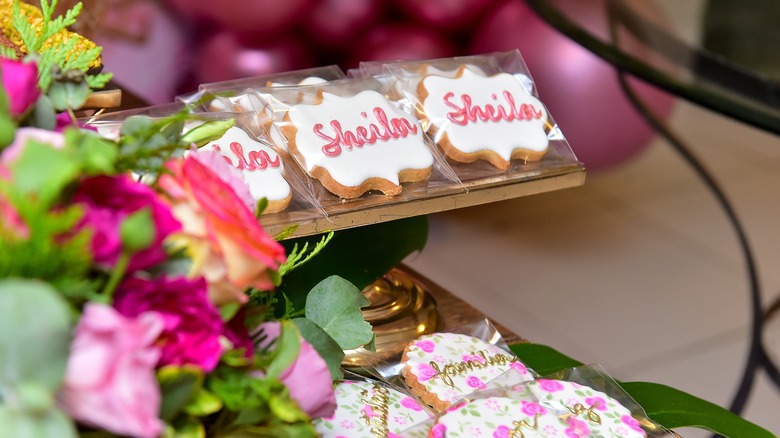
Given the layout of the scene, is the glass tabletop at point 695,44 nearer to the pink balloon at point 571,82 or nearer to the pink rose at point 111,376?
the pink balloon at point 571,82

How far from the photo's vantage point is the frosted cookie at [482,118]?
0.98 m

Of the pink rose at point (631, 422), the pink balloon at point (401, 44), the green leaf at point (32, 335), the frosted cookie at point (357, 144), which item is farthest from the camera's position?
the pink balloon at point (401, 44)

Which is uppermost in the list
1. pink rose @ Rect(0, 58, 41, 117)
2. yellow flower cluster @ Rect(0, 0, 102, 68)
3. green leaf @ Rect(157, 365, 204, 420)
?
pink rose @ Rect(0, 58, 41, 117)

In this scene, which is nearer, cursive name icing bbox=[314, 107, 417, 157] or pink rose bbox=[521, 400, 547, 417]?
pink rose bbox=[521, 400, 547, 417]

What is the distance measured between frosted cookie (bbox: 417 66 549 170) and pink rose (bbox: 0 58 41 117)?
1.96ft

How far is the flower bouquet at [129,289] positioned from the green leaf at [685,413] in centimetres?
41

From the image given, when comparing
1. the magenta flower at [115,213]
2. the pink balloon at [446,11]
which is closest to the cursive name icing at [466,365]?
the magenta flower at [115,213]

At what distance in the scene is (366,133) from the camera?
918 millimetres

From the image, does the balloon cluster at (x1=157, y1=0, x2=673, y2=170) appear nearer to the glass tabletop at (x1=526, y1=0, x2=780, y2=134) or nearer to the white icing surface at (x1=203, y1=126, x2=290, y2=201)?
the glass tabletop at (x1=526, y1=0, x2=780, y2=134)

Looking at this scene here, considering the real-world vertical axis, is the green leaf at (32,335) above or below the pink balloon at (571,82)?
above

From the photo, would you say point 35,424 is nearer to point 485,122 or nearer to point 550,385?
point 550,385

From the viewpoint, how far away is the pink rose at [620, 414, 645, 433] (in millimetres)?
660

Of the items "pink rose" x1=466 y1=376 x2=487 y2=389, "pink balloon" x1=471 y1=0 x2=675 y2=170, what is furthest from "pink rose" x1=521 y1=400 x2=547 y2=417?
"pink balloon" x1=471 y1=0 x2=675 y2=170

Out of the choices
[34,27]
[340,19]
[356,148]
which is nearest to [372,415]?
[356,148]
